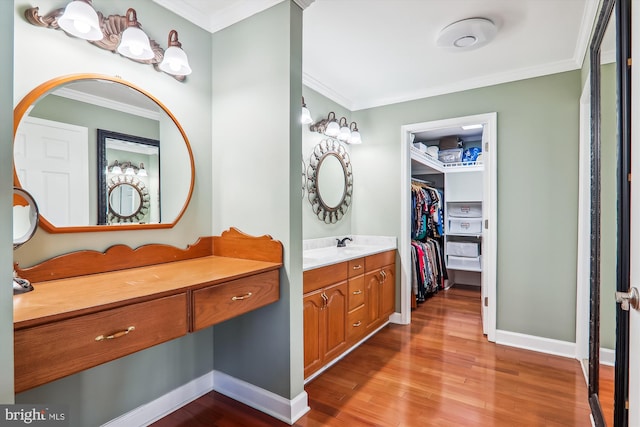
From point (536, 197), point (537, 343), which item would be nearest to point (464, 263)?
point (537, 343)

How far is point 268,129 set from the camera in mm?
1920

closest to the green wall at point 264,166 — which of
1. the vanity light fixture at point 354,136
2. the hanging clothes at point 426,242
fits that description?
the vanity light fixture at point 354,136

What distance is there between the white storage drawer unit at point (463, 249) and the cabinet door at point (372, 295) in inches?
93.8

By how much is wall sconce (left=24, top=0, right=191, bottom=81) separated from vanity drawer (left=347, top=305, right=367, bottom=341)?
85.5 inches

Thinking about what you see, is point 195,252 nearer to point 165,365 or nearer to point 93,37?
point 165,365

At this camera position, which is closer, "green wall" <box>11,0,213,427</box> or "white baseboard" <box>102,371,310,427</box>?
"green wall" <box>11,0,213,427</box>

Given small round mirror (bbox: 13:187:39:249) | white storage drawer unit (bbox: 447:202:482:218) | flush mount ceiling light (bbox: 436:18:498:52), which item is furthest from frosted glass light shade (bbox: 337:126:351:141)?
white storage drawer unit (bbox: 447:202:482:218)

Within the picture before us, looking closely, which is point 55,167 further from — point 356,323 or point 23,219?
point 356,323

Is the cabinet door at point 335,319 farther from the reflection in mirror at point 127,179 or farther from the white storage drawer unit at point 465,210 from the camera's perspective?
the white storage drawer unit at point 465,210

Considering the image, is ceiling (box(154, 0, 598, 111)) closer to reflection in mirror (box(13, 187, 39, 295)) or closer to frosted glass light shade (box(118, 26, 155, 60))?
frosted glass light shade (box(118, 26, 155, 60))

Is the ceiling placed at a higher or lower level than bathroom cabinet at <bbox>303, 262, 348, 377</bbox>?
higher

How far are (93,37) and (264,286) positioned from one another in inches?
58.1

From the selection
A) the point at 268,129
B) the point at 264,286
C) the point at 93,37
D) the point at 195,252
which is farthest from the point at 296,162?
the point at 93,37

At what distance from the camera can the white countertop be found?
2387mm
